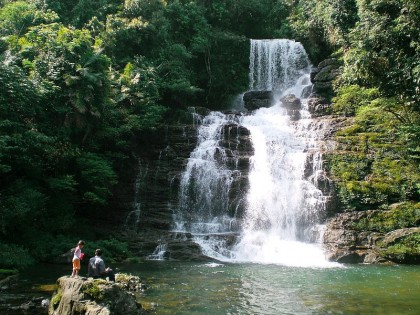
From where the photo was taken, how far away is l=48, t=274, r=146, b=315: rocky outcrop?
854cm

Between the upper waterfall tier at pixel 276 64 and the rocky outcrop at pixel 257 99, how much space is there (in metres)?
1.63

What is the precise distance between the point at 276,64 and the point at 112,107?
15944 mm

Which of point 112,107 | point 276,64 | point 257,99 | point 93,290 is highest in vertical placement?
point 276,64

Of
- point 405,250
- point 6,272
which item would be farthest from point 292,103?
point 6,272

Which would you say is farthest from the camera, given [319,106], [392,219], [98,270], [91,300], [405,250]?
[319,106]

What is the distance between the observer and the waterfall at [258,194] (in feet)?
62.5

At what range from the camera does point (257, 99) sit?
32281 mm

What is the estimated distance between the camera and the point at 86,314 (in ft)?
27.4

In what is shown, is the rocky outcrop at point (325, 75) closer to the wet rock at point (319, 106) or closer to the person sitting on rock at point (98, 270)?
the wet rock at point (319, 106)

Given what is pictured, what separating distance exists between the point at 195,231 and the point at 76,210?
5954mm

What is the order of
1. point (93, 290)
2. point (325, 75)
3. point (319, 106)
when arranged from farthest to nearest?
point (325, 75)
point (319, 106)
point (93, 290)

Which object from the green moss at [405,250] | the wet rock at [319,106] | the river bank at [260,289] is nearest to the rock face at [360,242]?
the green moss at [405,250]

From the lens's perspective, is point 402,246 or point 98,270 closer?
point 98,270

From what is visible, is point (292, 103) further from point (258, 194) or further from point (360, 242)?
point (360, 242)
